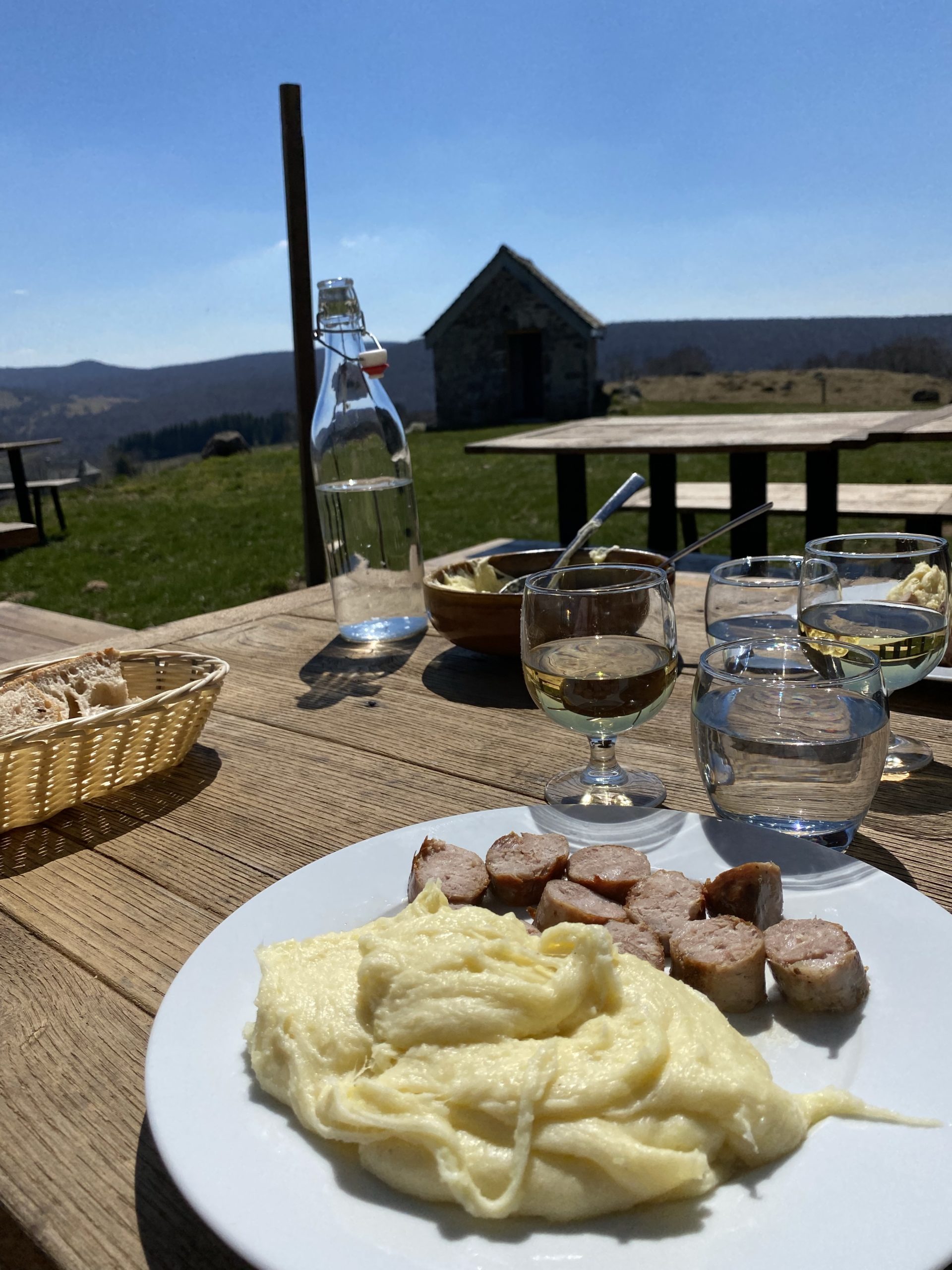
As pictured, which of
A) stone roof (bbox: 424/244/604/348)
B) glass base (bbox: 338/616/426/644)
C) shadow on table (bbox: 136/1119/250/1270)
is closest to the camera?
shadow on table (bbox: 136/1119/250/1270)

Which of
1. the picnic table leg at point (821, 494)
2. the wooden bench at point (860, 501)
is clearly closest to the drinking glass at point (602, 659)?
the wooden bench at point (860, 501)

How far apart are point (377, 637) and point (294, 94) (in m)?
2.88

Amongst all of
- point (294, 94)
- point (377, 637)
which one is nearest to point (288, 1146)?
point (377, 637)

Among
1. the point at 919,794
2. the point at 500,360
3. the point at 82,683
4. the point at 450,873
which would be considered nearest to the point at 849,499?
the point at 919,794

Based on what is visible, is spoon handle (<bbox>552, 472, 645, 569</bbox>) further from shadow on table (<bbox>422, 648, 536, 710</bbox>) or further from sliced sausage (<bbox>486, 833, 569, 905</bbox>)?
sliced sausage (<bbox>486, 833, 569, 905</bbox>)

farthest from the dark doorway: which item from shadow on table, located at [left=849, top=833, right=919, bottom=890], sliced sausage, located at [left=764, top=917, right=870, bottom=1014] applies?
sliced sausage, located at [left=764, top=917, right=870, bottom=1014]

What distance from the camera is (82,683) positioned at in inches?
67.2

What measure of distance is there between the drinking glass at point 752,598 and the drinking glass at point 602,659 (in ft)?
0.98

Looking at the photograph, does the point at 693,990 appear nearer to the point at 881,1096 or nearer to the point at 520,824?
the point at 881,1096

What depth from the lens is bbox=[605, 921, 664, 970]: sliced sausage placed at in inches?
35.6

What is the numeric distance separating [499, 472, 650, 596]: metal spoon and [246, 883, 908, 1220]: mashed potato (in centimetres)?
128

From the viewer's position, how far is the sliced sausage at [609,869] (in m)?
1.03

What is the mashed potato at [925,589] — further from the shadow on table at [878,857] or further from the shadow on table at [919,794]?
the shadow on table at [878,857]

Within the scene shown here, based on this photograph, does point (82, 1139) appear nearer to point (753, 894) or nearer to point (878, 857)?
point (753, 894)
